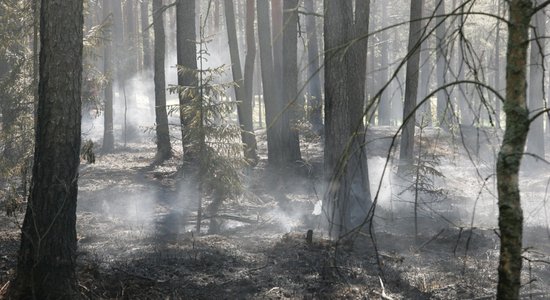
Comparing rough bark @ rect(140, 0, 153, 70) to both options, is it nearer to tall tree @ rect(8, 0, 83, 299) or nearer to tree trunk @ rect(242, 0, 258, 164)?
tree trunk @ rect(242, 0, 258, 164)

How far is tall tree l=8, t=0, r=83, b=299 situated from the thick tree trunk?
4963 mm

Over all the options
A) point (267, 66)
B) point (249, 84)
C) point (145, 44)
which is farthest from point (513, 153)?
point (145, 44)

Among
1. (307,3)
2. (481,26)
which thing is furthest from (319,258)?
(481,26)

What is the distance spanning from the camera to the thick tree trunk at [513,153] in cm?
310

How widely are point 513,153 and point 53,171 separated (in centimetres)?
512

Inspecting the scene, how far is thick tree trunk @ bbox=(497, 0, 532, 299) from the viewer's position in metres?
3.10

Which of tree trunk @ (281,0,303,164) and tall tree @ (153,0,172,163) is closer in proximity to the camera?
tree trunk @ (281,0,303,164)

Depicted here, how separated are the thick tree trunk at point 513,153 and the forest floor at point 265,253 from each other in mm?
138

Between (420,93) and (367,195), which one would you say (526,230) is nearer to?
(367,195)

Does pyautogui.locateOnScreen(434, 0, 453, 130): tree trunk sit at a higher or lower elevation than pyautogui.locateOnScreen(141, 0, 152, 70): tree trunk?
lower

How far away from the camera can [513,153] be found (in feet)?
10.2

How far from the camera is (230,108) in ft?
42.9

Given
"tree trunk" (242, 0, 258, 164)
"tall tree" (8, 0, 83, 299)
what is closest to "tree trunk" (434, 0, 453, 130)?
"tall tree" (8, 0, 83, 299)

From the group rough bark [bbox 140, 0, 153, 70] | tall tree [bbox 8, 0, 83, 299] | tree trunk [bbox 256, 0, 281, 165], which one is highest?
rough bark [bbox 140, 0, 153, 70]
